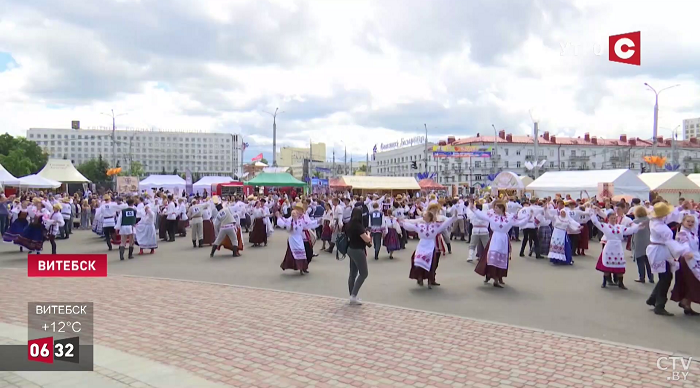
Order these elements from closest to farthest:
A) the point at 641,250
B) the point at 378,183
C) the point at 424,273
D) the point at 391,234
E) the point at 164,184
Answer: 1. the point at 424,273
2. the point at 641,250
3. the point at 391,234
4. the point at 164,184
5. the point at 378,183

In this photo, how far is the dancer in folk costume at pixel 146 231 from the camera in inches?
606

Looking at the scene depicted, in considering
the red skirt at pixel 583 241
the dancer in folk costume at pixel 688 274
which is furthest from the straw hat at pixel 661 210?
the red skirt at pixel 583 241

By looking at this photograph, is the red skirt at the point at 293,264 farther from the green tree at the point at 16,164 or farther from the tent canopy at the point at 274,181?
the green tree at the point at 16,164

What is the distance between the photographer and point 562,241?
13.2 metres

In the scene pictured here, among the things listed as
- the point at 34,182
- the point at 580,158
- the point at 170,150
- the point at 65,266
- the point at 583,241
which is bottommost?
the point at 65,266

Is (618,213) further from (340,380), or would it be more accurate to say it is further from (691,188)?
(691,188)

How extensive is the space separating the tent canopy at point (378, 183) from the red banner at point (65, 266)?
3383 centimetres

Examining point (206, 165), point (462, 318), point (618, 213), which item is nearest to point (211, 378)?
point (462, 318)

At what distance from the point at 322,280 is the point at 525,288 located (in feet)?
13.5

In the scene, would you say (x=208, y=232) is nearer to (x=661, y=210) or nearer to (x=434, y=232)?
(x=434, y=232)

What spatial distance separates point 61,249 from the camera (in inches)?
667

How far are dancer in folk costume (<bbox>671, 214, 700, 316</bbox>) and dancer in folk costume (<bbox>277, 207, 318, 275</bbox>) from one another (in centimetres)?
708

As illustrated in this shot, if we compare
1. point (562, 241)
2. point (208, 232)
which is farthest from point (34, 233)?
point (562, 241)

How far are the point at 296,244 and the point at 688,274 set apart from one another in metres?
7.40
